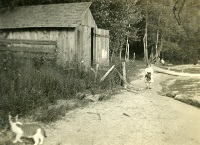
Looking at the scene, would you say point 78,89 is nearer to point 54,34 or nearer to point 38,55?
point 38,55

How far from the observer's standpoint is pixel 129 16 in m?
23.3

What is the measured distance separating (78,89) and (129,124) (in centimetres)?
381

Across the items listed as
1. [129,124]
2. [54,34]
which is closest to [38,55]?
[54,34]

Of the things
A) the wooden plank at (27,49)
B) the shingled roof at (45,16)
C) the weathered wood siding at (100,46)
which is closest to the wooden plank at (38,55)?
the wooden plank at (27,49)

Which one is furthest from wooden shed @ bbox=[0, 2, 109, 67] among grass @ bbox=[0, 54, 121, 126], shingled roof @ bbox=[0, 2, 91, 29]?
grass @ bbox=[0, 54, 121, 126]

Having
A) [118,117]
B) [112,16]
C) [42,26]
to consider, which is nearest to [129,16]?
[112,16]

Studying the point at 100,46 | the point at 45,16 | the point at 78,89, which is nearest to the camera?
the point at 78,89

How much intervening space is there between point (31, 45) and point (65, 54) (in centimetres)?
215

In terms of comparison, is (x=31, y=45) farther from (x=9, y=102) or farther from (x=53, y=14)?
(x=9, y=102)

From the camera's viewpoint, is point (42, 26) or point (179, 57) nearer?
point (42, 26)

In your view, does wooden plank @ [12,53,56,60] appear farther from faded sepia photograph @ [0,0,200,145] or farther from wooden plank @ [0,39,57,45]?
wooden plank @ [0,39,57,45]

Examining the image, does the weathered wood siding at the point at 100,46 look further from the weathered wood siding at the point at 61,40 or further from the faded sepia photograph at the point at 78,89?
the weathered wood siding at the point at 61,40

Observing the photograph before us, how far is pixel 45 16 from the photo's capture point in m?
16.1

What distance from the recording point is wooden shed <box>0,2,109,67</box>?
49.2 feet
